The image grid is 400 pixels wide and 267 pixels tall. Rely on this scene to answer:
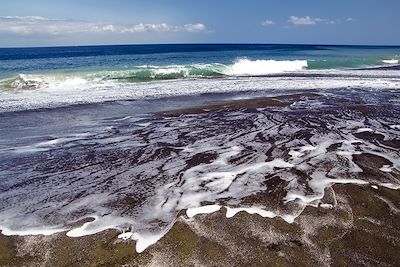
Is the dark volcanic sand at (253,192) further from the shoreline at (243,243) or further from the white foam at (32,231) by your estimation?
the white foam at (32,231)

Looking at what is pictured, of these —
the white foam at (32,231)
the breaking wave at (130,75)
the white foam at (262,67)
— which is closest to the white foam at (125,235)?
the white foam at (32,231)

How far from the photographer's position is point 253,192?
23.1ft

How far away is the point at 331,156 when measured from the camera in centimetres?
913

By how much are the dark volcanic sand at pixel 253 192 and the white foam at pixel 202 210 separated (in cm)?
14

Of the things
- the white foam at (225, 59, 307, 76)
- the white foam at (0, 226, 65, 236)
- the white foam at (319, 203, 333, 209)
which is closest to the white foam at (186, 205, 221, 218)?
the white foam at (319, 203, 333, 209)

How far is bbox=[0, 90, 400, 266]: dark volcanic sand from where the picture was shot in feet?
16.3

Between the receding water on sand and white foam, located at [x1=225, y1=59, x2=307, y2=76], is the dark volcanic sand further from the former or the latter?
white foam, located at [x1=225, y1=59, x2=307, y2=76]

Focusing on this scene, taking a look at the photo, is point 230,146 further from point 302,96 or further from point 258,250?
point 302,96

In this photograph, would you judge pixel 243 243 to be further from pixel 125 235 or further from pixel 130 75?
pixel 130 75

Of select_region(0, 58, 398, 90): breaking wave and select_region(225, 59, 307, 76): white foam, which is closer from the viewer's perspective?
select_region(0, 58, 398, 90): breaking wave

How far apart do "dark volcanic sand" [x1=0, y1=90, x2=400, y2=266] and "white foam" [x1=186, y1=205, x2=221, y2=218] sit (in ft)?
0.45

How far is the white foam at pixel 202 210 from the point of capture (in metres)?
6.21

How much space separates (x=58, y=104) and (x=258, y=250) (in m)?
15.2

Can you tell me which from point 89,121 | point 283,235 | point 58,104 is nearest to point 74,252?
point 283,235
